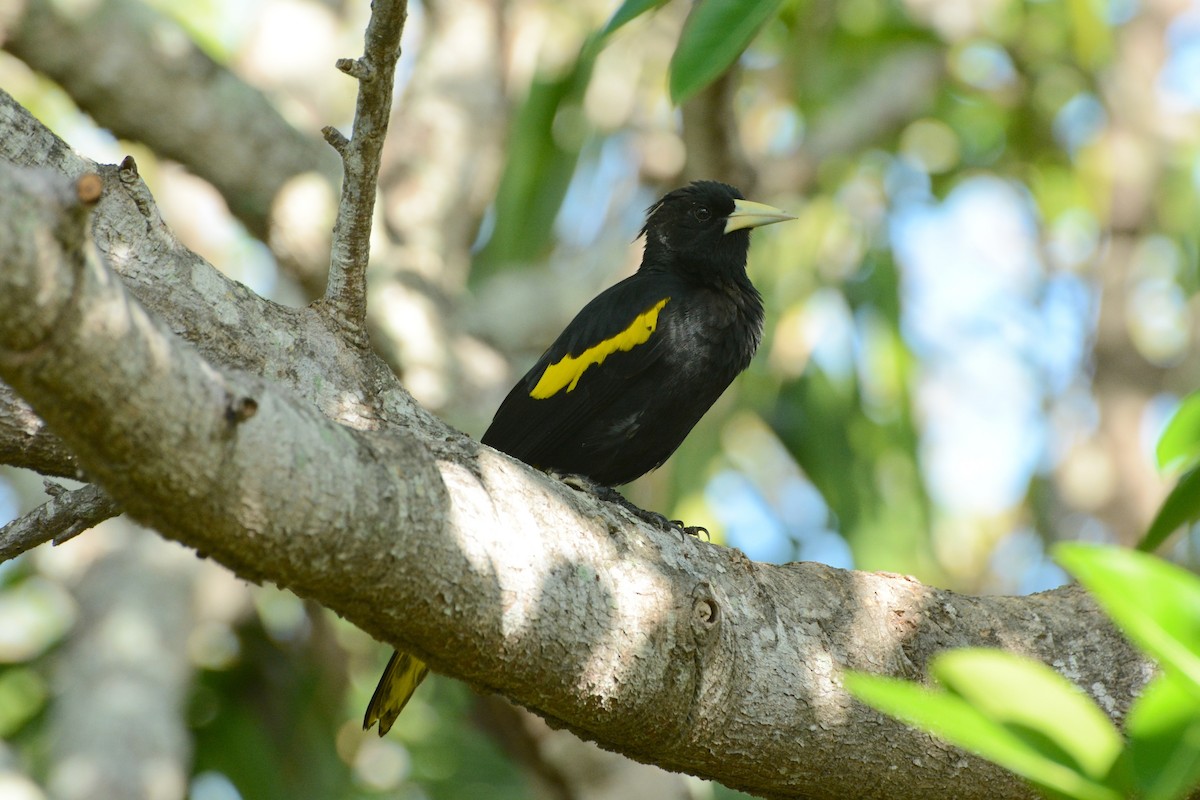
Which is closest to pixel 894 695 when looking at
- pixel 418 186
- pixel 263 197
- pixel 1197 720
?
pixel 1197 720

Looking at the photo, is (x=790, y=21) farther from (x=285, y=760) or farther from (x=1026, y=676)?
(x=1026, y=676)

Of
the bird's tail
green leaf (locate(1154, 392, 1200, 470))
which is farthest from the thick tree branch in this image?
green leaf (locate(1154, 392, 1200, 470))

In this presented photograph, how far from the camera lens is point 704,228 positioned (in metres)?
4.80

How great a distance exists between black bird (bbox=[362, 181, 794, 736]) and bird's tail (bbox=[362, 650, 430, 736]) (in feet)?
3.66

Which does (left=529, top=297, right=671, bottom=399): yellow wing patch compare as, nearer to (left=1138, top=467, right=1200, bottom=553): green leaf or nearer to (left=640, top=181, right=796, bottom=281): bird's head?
(left=640, top=181, right=796, bottom=281): bird's head

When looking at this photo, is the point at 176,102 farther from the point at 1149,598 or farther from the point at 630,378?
the point at 1149,598

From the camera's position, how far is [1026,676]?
3.59ft

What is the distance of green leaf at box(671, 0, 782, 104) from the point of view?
8.02 ft

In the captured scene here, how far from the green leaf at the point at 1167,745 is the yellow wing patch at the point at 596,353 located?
3085 millimetres

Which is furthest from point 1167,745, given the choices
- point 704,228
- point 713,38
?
point 704,228

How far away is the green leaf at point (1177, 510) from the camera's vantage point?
8.09 ft

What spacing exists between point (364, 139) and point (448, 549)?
76cm

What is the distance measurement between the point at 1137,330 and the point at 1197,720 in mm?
8197

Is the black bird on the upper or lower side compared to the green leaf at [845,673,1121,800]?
upper
